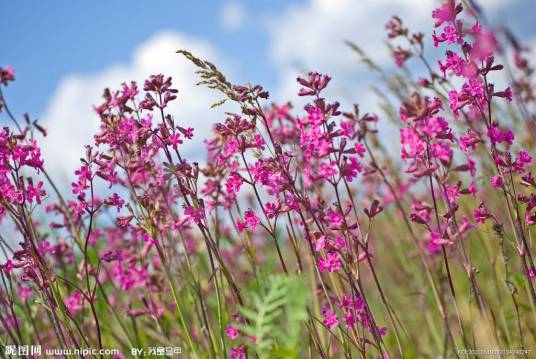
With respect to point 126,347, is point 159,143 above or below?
above

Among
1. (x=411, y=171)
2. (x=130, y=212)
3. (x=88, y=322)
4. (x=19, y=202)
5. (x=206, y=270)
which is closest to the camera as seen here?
(x=411, y=171)

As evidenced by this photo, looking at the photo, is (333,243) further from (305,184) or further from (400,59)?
(400,59)

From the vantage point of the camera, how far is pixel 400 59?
370 cm

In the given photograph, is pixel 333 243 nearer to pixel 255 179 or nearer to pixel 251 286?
pixel 255 179

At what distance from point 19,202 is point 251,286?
3204mm

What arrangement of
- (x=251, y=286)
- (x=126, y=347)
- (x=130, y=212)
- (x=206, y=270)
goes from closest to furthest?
(x=130, y=212) → (x=126, y=347) → (x=206, y=270) → (x=251, y=286)

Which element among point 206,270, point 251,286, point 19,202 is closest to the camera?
point 19,202

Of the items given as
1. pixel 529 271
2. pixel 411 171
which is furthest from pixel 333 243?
pixel 529 271

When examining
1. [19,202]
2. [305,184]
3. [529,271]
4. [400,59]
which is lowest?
[529,271]

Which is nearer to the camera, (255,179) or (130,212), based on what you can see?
(255,179)

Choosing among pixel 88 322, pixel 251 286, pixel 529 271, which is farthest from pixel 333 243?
pixel 251 286

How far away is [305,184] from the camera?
8.71ft

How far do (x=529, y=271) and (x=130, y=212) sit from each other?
1.83 m

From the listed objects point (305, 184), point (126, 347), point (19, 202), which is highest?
point (19, 202)
